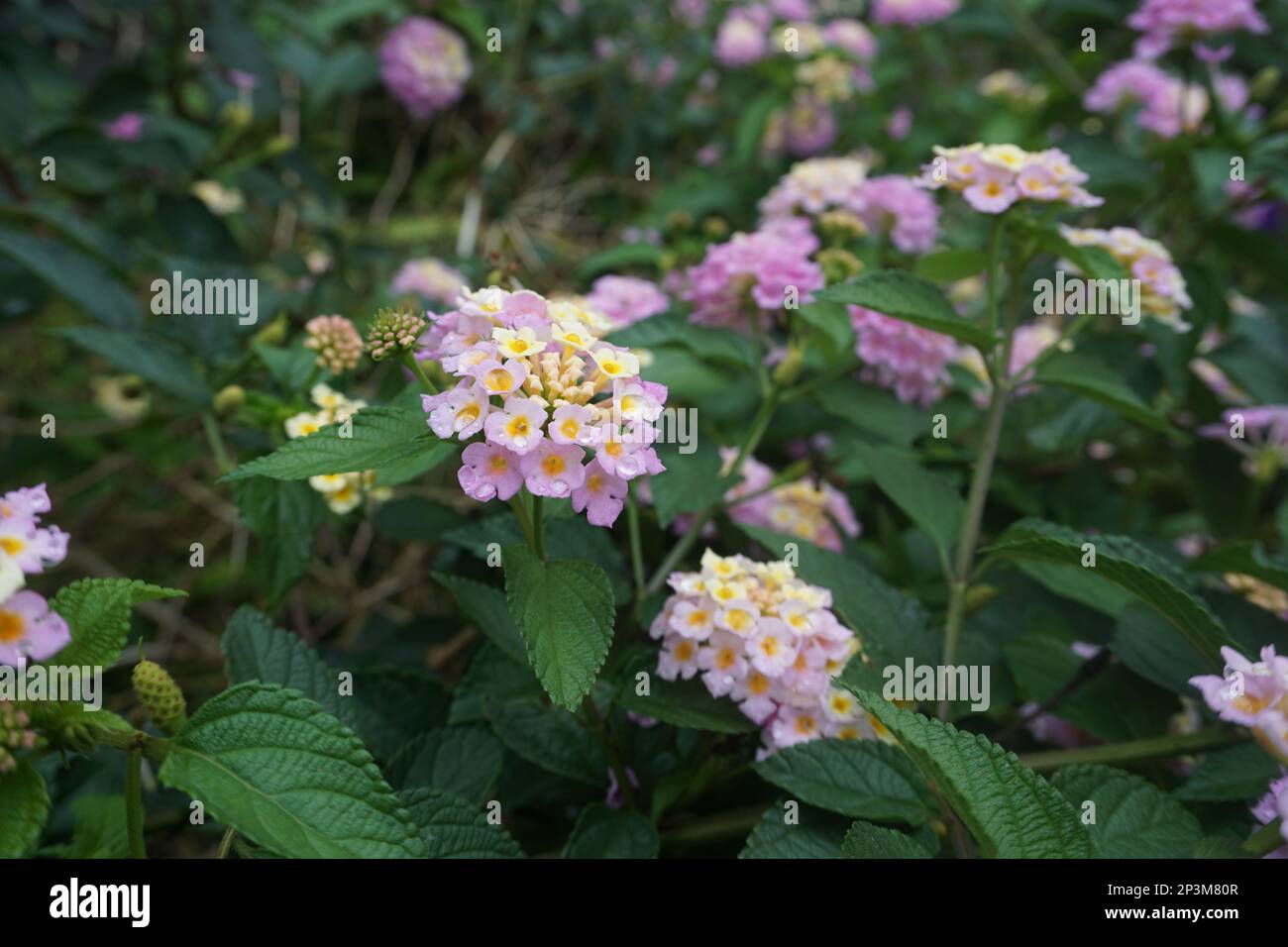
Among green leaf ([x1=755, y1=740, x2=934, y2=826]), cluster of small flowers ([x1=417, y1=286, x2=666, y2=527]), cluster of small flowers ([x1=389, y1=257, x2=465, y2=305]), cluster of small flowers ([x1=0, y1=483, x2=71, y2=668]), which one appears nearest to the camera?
cluster of small flowers ([x1=0, y1=483, x2=71, y2=668])

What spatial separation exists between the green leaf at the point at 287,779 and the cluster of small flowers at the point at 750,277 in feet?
2.27

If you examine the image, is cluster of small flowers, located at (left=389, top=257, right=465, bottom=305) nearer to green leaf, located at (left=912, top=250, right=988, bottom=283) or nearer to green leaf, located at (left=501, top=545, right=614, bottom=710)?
green leaf, located at (left=912, top=250, right=988, bottom=283)

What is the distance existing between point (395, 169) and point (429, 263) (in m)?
0.96

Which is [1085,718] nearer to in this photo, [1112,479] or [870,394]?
[870,394]

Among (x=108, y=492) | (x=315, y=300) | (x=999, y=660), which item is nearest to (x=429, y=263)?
(x=315, y=300)

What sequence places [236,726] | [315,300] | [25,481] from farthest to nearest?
[25,481] → [315,300] → [236,726]

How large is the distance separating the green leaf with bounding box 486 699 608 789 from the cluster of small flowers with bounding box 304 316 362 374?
0.40 metres

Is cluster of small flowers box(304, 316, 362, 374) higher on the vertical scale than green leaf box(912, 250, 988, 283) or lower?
lower

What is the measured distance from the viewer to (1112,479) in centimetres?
174

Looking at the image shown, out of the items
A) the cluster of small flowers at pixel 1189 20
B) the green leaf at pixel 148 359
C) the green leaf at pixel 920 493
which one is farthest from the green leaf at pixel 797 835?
the cluster of small flowers at pixel 1189 20

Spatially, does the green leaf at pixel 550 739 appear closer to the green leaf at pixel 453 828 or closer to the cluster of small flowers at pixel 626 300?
the green leaf at pixel 453 828

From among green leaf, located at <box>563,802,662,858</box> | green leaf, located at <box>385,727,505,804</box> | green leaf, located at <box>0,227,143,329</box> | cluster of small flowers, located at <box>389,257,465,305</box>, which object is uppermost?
cluster of small flowers, located at <box>389,257,465,305</box>

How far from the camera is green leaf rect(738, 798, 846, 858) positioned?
791 millimetres

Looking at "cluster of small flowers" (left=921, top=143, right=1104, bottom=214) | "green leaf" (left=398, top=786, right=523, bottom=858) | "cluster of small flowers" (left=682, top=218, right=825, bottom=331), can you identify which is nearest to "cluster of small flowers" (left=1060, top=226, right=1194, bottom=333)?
"cluster of small flowers" (left=921, top=143, right=1104, bottom=214)
